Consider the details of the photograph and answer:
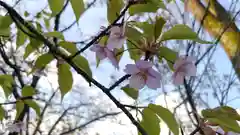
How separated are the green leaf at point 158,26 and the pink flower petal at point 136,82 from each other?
0.19ft

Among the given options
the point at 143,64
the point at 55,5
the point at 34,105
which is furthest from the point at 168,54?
the point at 34,105

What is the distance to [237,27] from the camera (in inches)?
84.0

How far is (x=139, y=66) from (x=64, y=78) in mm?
114

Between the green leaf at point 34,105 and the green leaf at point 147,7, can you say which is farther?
the green leaf at point 34,105

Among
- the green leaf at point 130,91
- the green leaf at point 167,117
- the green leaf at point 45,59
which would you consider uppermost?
the green leaf at point 45,59

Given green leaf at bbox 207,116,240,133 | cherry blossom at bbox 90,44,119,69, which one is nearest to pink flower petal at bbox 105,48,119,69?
cherry blossom at bbox 90,44,119,69

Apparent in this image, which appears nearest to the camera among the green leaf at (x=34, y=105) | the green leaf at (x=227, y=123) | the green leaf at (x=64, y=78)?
→ the green leaf at (x=227, y=123)

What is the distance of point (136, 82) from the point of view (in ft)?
1.44

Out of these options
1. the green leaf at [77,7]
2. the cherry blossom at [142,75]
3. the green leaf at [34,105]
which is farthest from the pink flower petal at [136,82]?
the green leaf at [34,105]

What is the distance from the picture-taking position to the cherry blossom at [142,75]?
1.34 feet

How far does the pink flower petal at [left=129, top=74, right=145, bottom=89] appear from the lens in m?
0.43

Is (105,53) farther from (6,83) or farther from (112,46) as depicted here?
(6,83)

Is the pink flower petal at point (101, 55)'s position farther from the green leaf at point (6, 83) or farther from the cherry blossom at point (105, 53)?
the green leaf at point (6, 83)

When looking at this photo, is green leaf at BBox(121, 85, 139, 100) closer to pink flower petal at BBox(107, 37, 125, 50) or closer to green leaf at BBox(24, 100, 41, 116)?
pink flower petal at BBox(107, 37, 125, 50)
